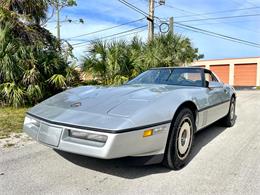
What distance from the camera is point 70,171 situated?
316cm

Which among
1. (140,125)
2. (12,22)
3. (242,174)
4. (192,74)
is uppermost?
(12,22)

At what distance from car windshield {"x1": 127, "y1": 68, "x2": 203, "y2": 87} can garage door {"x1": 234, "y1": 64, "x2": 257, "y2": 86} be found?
92.3 ft

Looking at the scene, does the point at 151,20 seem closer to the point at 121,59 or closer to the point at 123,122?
the point at 121,59

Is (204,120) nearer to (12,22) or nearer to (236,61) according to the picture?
(12,22)

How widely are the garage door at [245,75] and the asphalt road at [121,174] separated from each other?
2850 centimetres

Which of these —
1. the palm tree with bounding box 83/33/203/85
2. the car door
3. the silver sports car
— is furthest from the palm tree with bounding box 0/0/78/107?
the car door

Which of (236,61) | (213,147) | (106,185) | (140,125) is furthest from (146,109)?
(236,61)

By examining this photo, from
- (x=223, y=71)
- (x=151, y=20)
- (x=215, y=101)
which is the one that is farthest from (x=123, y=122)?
(x=223, y=71)

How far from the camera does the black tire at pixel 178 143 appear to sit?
10.2ft

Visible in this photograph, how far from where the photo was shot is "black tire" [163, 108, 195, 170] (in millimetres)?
3113

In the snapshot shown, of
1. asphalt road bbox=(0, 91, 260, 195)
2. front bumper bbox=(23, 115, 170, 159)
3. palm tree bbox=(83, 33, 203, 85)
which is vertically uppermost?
palm tree bbox=(83, 33, 203, 85)

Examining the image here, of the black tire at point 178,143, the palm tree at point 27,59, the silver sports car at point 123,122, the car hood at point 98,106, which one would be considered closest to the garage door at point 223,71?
the palm tree at point 27,59

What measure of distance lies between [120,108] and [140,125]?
0.33 m

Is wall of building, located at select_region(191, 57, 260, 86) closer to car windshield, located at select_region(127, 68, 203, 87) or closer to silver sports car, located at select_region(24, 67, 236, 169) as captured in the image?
car windshield, located at select_region(127, 68, 203, 87)
